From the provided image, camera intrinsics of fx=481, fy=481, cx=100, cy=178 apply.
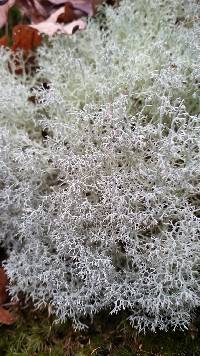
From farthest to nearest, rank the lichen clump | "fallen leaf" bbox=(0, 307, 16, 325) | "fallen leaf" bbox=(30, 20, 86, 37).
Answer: "fallen leaf" bbox=(30, 20, 86, 37), "fallen leaf" bbox=(0, 307, 16, 325), the lichen clump

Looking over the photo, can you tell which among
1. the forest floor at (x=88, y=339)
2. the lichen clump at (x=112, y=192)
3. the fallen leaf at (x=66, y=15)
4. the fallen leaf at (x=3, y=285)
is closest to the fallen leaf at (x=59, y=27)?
the fallen leaf at (x=66, y=15)

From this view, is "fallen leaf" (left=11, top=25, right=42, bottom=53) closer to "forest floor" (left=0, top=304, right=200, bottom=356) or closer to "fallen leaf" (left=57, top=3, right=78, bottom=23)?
"fallen leaf" (left=57, top=3, right=78, bottom=23)

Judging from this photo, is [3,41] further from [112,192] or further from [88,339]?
[88,339]

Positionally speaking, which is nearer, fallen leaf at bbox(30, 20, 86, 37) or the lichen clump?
the lichen clump

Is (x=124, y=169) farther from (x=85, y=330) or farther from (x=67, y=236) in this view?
(x=85, y=330)

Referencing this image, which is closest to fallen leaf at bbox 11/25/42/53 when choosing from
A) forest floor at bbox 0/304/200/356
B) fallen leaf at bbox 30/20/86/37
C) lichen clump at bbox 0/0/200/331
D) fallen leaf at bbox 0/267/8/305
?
fallen leaf at bbox 30/20/86/37

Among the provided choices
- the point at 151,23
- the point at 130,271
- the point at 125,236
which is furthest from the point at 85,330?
the point at 151,23

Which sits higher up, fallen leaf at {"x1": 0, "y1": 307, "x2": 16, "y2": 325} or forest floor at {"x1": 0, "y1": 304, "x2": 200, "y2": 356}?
forest floor at {"x1": 0, "y1": 304, "x2": 200, "y2": 356}

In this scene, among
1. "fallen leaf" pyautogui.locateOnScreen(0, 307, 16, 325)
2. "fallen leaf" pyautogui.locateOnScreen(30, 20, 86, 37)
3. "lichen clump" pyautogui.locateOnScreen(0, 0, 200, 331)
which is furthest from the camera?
"fallen leaf" pyautogui.locateOnScreen(30, 20, 86, 37)

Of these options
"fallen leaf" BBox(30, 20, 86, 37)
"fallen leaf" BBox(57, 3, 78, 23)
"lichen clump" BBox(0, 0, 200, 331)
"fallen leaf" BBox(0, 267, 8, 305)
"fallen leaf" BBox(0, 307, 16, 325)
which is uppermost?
"fallen leaf" BBox(57, 3, 78, 23)
